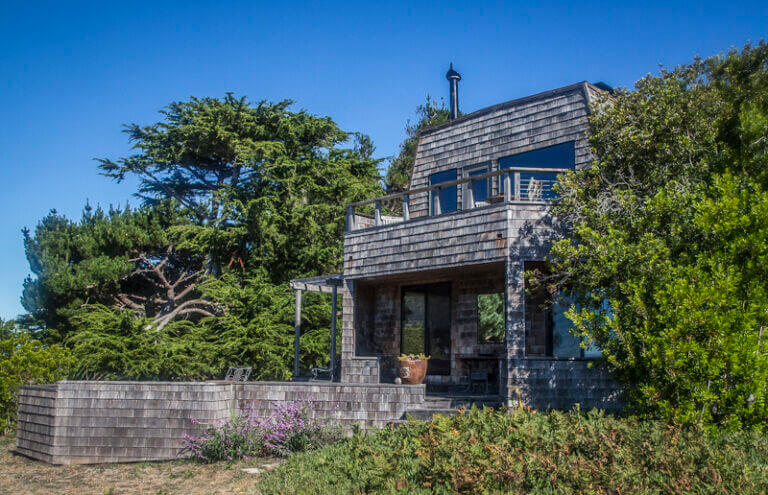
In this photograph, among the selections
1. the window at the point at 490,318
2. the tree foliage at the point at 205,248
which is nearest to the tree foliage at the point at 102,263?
the tree foliage at the point at 205,248

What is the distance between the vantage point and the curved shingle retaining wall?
417 inches

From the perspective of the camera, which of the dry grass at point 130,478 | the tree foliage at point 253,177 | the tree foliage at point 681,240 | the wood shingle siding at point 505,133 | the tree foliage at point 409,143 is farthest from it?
the tree foliage at point 409,143

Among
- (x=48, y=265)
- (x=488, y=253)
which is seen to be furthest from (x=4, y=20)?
(x=488, y=253)

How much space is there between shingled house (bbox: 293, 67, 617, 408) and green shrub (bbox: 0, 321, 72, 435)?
6781 mm

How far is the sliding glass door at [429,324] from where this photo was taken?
14.2 metres

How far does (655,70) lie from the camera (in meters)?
11.0

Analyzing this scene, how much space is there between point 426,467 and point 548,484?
1169 mm

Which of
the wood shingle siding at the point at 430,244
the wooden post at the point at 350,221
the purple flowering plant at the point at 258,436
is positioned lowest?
the purple flowering plant at the point at 258,436

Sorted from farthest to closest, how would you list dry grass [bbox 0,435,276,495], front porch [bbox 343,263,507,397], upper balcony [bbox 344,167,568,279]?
front porch [bbox 343,263,507,397] < upper balcony [bbox 344,167,568,279] < dry grass [bbox 0,435,276,495]

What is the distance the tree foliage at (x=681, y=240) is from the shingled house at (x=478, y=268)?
95 centimetres

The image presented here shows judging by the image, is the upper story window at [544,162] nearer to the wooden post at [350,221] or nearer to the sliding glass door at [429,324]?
the sliding glass door at [429,324]

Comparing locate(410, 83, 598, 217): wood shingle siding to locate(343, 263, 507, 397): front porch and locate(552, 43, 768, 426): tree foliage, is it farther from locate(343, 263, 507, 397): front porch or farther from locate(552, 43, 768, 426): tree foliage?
locate(343, 263, 507, 397): front porch

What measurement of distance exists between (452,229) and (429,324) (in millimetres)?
3520

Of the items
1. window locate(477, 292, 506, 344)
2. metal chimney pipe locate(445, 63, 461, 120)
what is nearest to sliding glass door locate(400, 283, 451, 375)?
window locate(477, 292, 506, 344)
